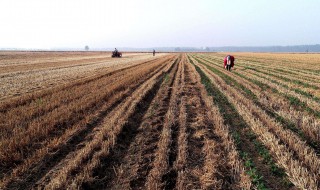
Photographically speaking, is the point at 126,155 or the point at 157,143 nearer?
the point at 126,155

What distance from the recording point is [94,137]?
646 centimetres

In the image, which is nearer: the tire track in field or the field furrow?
the field furrow

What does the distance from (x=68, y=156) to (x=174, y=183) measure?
2.49 m

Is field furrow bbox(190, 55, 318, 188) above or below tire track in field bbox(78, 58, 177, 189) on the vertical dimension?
above

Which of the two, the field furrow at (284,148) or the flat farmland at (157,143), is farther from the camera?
the flat farmland at (157,143)

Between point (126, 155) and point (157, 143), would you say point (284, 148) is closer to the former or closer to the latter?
point (157, 143)

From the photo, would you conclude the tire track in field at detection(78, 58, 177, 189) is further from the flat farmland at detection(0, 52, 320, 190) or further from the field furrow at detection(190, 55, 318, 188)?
the field furrow at detection(190, 55, 318, 188)

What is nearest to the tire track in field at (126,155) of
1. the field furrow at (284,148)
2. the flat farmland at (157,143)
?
the flat farmland at (157,143)

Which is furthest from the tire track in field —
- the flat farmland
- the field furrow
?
the field furrow

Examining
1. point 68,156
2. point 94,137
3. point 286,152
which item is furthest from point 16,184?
point 286,152

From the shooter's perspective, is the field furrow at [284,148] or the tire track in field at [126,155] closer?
the field furrow at [284,148]

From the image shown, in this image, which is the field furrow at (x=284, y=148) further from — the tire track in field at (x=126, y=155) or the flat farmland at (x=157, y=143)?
the tire track in field at (x=126, y=155)

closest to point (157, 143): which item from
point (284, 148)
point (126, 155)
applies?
point (126, 155)

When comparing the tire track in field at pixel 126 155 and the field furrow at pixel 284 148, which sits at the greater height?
the field furrow at pixel 284 148
